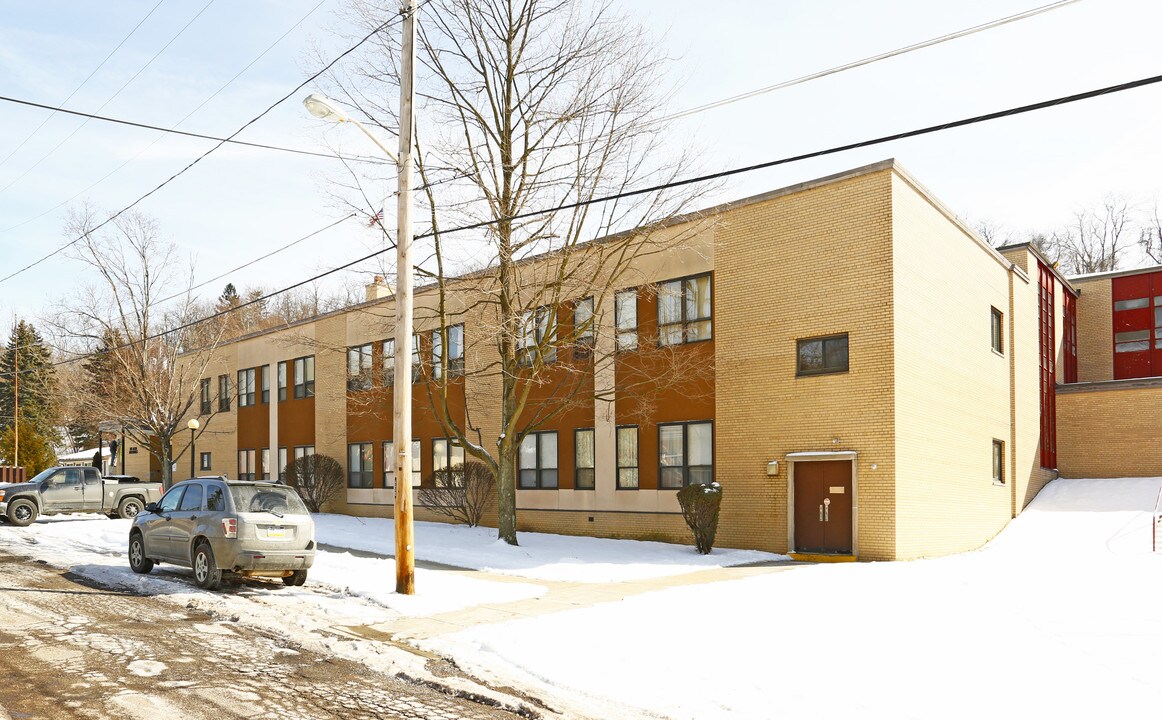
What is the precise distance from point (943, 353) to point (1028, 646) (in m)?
11.3

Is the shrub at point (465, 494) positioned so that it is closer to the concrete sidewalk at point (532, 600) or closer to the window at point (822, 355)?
the concrete sidewalk at point (532, 600)

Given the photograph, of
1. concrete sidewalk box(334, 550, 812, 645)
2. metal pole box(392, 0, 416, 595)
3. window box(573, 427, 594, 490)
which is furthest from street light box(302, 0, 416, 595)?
window box(573, 427, 594, 490)

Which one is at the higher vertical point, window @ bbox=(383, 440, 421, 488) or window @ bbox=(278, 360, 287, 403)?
window @ bbox=(278, 360, 287, 403)

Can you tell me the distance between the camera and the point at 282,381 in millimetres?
38156

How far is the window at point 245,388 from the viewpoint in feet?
132

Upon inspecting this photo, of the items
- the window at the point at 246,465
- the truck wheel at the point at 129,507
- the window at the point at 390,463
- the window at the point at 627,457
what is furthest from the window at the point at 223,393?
the window at the point at 627,457

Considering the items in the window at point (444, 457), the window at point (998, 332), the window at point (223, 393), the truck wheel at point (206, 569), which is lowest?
the truck wheel at point (206, 569)

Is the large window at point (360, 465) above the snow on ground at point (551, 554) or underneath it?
above

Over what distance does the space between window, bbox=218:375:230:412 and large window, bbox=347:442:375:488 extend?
11.3 meters

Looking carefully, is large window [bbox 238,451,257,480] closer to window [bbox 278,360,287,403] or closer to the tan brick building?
window [bbox 278,360,287,403]

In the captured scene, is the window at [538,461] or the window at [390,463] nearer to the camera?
the window at [538,461]

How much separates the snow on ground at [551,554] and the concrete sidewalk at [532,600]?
580mm

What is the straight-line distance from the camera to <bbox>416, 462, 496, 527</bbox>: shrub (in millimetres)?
26688

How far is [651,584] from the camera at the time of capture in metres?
15.4
